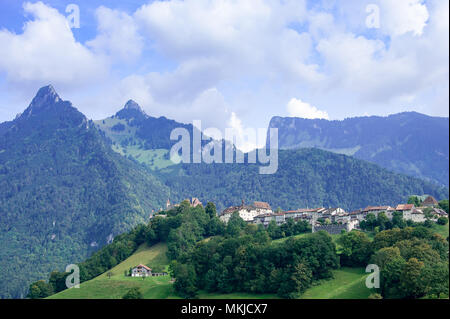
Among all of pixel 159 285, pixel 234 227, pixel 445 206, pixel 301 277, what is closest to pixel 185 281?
pixel 159 285

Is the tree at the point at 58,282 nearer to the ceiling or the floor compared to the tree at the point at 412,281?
nearer to the floor

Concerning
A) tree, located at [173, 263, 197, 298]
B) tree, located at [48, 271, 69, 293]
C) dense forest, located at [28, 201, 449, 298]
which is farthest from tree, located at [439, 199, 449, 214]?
tree, located at [48, 271, 69, 293]

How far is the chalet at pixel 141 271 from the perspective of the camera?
383 feet

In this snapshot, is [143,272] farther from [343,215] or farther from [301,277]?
[343,215]

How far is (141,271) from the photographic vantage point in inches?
4611

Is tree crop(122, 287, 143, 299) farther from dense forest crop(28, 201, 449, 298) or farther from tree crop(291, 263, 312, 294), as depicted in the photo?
tree crop(291, 263, 312, 294)

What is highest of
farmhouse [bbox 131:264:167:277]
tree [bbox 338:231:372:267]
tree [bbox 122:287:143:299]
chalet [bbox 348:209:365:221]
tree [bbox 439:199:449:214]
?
tree [bbox 439:199:449:214]

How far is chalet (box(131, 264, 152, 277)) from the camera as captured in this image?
11662 centimetres

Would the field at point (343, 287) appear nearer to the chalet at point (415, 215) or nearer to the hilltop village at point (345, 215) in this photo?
the hilltop village at point (345, 215)

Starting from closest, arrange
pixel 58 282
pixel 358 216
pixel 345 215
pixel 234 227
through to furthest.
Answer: pixel 234 227, pixel 58 282, pixel 358 216, pixel 345 215

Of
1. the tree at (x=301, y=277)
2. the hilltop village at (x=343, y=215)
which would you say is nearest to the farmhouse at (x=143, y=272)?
the hilltop village at (x=343, y=215)
